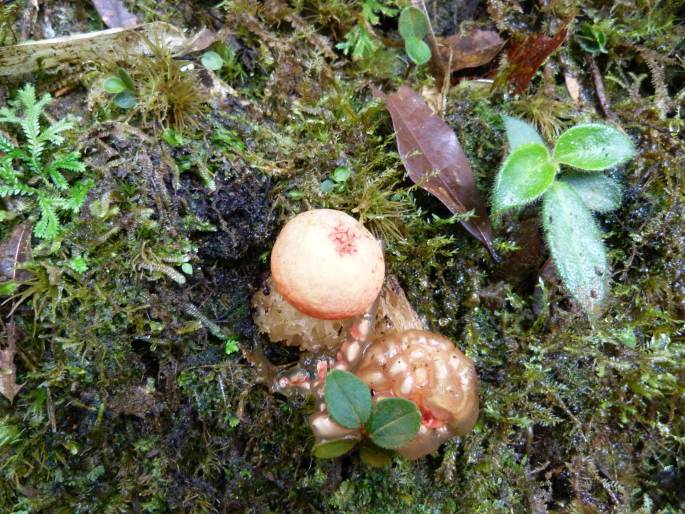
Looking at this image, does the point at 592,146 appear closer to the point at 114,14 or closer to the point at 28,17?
the point at 114,14

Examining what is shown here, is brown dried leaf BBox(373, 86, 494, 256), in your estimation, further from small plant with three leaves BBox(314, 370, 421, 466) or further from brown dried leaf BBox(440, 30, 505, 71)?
small plant with three leaves BBox(314, 370, 421, 466)

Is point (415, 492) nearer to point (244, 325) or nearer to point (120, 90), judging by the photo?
point (244, 325)

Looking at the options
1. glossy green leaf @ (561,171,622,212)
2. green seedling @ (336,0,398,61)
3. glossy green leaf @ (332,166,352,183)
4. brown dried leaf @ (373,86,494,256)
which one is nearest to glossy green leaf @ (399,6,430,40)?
green seedling @ (336,0,398,61)

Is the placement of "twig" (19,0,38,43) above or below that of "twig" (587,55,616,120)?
above

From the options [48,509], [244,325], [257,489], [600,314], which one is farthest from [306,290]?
[48,509]

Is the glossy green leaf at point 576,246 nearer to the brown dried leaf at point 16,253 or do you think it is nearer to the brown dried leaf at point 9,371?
the brown dried leaf at point 16,253
